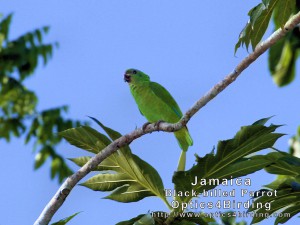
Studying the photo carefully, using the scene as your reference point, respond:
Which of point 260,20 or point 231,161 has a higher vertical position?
point 260,20

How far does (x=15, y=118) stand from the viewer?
13.1 metres

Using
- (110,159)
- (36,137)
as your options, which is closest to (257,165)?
(110,159)

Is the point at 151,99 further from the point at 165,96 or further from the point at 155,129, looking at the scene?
the point at 155,129

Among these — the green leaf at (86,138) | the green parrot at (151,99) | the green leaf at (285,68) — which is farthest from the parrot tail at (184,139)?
the green leaf at (285,68)

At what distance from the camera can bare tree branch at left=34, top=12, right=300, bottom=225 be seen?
3688 millimetres

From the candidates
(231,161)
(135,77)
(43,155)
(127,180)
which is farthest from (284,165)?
(43,155)

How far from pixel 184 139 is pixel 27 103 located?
8.17 meters

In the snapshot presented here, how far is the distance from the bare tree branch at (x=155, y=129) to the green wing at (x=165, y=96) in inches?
57.0

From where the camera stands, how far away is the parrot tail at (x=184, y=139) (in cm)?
510

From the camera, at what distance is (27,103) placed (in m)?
12.8

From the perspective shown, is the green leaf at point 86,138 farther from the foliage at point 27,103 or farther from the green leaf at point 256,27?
the foliage at point 27,103

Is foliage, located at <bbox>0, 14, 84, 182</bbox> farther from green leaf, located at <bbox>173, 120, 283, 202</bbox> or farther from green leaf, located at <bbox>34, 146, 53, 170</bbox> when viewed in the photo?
green leaf, located at <bbox>173, 120, 283, 202</bbox>

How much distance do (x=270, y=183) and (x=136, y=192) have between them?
87cm

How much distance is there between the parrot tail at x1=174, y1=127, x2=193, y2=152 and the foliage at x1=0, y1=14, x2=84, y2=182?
6651 millimetres
